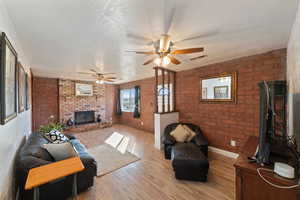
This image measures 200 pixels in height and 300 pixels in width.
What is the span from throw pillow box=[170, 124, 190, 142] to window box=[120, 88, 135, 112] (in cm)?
343

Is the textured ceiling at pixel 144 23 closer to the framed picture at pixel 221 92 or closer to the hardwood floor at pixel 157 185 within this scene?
the framed picture at pixel 221 92

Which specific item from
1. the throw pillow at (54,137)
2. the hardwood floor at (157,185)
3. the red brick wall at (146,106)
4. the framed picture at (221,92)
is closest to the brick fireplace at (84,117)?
the red brick wall at (146,106)

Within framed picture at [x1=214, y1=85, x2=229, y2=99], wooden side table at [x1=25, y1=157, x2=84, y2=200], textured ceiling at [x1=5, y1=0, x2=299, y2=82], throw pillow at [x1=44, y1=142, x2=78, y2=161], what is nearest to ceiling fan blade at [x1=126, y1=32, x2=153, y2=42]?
textured ceiling at [x1=5, y1=0, x2=299, y2=82]

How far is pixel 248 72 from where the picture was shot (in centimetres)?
269

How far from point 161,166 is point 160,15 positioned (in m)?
2.67

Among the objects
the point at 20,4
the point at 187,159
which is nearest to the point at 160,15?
the point at 20,4

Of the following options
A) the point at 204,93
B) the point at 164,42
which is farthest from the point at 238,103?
the point at 164,42

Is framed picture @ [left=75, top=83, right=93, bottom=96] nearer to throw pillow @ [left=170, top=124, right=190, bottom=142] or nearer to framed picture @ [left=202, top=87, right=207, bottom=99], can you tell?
throw pillow @ [left=170, top=124, right=190, bottom=142]

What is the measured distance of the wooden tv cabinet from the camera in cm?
88

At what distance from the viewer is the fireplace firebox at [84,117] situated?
5.65 metres

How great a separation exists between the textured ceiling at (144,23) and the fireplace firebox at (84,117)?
12.8 feet

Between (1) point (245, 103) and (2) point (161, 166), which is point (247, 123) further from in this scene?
(2) point (161, 166)

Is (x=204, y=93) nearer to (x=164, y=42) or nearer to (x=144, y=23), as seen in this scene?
(x=164, y=42)

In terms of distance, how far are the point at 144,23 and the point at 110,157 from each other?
2925mm
